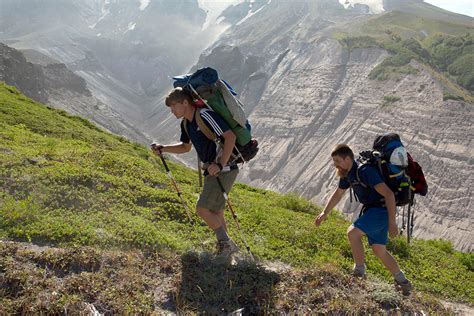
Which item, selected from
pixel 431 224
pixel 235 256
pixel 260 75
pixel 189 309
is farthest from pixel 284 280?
pixel 260 75

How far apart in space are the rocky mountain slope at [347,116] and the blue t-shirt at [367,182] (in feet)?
143

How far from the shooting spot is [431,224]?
4994 cm

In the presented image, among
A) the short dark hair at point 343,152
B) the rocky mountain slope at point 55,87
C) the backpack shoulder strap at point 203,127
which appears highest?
the short dark hair at point 343,152

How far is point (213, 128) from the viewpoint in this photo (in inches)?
223

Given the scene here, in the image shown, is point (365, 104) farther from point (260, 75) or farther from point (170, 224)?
point (170, 224)

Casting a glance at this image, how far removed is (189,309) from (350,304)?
2.33 metres

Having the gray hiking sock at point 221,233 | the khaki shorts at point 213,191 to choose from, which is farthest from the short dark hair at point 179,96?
the gray hiking sock at point 221,233

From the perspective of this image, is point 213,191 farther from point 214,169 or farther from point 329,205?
point 329,205

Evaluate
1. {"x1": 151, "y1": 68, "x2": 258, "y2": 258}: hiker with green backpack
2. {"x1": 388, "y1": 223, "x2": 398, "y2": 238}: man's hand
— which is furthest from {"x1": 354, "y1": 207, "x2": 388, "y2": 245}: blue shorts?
{"x1": 151, "y1": 68, "x2": 258, "y2": 258}: hiker with green backpack

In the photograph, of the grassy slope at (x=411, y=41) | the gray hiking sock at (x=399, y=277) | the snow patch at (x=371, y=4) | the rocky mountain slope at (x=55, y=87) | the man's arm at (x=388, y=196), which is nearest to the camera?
the man's arm at (x=388, y=196)

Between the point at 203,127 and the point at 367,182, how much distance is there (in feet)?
8.18

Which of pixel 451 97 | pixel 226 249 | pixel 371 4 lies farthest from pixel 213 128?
pixel 371 4

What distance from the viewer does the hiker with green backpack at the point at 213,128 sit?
5715 mm

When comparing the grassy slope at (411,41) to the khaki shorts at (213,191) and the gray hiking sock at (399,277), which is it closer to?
the gray hiking sock at (399,277)
